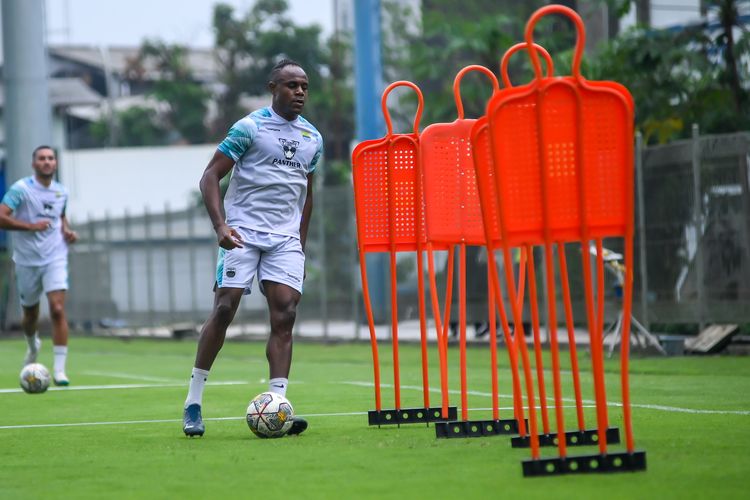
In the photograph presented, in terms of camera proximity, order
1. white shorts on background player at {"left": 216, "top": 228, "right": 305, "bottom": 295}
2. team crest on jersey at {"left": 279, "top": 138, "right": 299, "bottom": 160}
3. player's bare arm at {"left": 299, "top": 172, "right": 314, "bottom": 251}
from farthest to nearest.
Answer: player's bare arm at {"left": 299, "top": 172, "right": 314, "bottom": 251} < team crest on jersey at {"left": 279, "top": 138, "right": 299, "bottom": 160} < white shorts on background player at {"left": 216, "top": 228, "right": 305, "bottom": 295}

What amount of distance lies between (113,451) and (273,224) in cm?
184

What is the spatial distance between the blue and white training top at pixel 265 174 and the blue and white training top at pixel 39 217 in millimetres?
6701

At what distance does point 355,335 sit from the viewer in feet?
84.3

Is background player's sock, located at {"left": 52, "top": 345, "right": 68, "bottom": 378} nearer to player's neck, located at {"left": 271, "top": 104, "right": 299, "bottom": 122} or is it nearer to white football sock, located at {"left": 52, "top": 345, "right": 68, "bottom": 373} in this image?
white football sock, located at {"left": 52, "top": 345, "right": 68, "bottom": 373}

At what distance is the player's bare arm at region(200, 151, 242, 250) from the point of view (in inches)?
360

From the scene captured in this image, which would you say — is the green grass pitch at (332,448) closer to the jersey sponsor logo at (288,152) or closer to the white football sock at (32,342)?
the white football sock at (32,342)

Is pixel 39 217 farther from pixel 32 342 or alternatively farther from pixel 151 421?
pixel 151 421

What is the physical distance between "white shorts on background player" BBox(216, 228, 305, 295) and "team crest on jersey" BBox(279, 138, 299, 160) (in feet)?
1.66

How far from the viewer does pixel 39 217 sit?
16.0 meters

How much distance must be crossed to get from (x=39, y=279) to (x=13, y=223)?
2.82ft

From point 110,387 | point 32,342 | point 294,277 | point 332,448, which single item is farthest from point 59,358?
point 332,448

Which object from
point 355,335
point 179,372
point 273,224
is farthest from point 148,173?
point 273,224

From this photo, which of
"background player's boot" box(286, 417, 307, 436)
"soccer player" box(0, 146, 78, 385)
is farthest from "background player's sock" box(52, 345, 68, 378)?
"background player's boot" box(286, 417, 307, 436)

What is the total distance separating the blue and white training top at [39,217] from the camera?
15.9 metres
